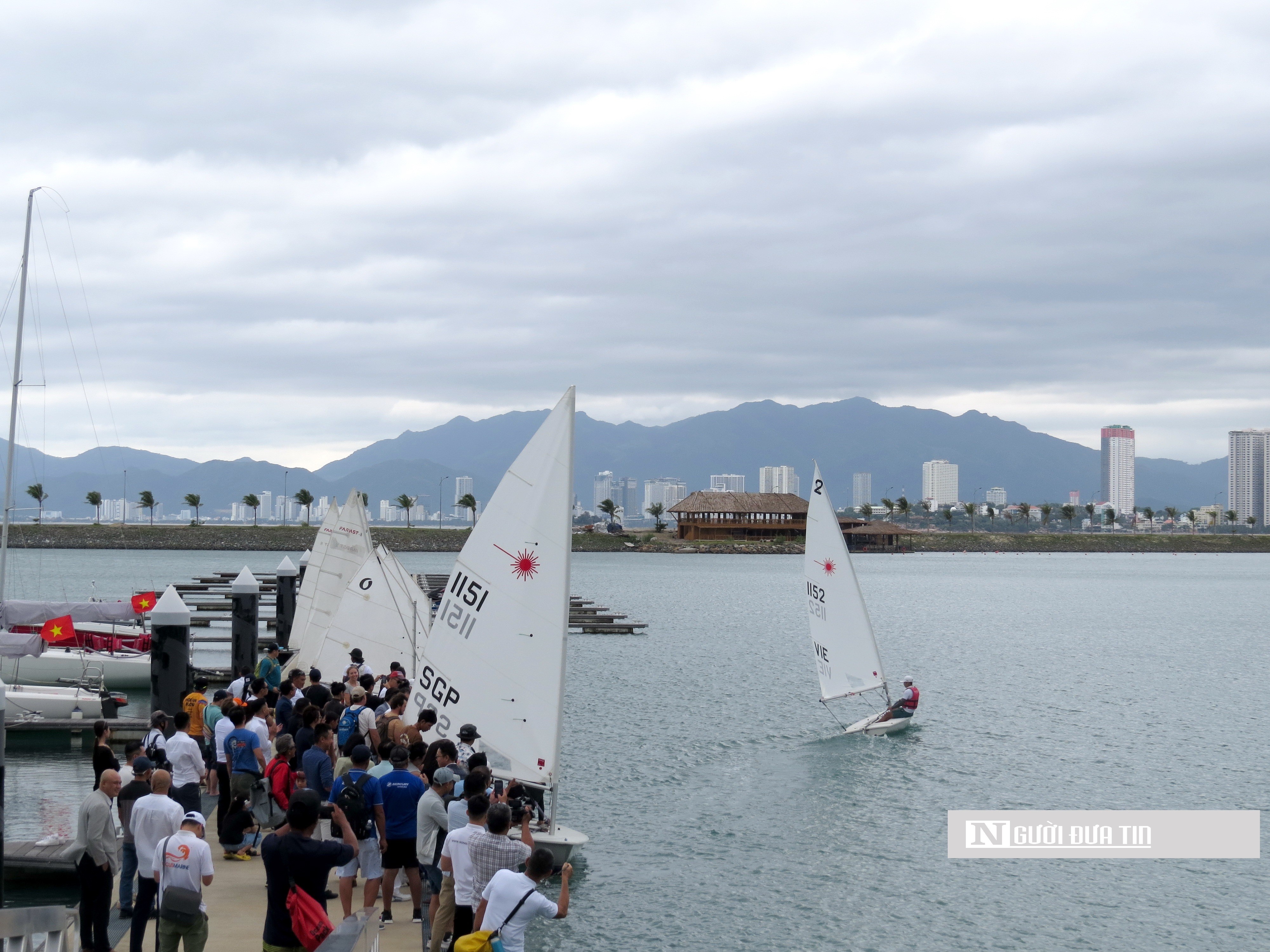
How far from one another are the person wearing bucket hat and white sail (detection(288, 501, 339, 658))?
1498cm

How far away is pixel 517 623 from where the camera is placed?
40.5 feet

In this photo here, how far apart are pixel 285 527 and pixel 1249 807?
150 m

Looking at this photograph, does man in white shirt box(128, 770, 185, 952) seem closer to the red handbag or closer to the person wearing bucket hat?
the red handbag

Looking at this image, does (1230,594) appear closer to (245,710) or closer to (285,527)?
(245,710)

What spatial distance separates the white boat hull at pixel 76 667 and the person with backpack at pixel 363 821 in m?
20.2

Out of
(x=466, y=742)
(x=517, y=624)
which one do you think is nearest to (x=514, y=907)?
(x=466, y=742)

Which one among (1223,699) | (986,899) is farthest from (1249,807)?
(1223,699)

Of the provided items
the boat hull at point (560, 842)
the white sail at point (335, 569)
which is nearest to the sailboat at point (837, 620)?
the white sail at point (335, 569)

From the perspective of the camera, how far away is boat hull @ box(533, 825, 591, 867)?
12805 millimetres

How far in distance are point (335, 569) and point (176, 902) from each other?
18.9 m

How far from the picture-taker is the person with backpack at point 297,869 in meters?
7.46

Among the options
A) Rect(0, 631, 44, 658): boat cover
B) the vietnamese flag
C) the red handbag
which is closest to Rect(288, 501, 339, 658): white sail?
the vietnamese flag

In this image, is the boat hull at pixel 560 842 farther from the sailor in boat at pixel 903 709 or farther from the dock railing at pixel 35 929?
the sailor in boat at pixel 903 709

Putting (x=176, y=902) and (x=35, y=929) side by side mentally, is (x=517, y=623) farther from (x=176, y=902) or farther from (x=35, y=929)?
(x=35, y=929)
